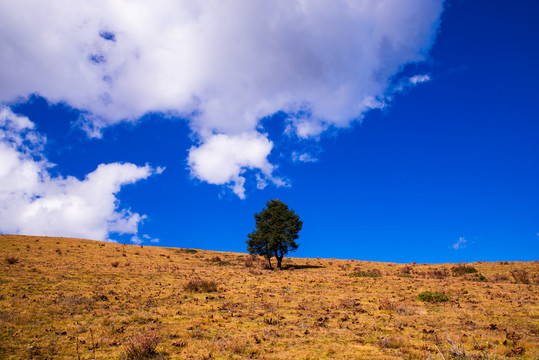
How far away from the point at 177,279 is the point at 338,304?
16.3 m

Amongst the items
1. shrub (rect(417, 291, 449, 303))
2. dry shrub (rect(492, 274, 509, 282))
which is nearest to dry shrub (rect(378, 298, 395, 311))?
shrub (rect(417, 291, 449, 303))

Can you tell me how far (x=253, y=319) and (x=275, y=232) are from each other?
99.8ft

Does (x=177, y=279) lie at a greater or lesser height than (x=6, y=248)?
lesser

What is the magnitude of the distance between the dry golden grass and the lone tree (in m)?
18.7

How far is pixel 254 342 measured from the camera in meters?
13.1

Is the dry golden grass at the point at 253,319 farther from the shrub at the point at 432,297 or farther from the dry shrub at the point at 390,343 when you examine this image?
the shrub at the point at 432,297

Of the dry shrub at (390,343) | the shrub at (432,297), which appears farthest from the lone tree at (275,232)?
the dry shrub at (390,343)

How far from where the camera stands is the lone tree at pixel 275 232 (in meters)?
47.4

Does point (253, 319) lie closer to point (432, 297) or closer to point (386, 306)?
point (386, 306)

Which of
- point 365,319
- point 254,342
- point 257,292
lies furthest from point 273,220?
point 254,342

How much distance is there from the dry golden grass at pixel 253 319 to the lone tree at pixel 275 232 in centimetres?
1871

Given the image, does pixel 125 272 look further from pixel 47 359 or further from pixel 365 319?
pixel 365 319

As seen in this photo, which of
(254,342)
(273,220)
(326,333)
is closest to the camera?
(254,342)

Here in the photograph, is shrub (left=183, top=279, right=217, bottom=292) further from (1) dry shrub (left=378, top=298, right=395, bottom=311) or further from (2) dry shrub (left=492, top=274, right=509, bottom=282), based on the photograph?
(2) dry shrub (left=492, top=274, right=509, bottom=282)
